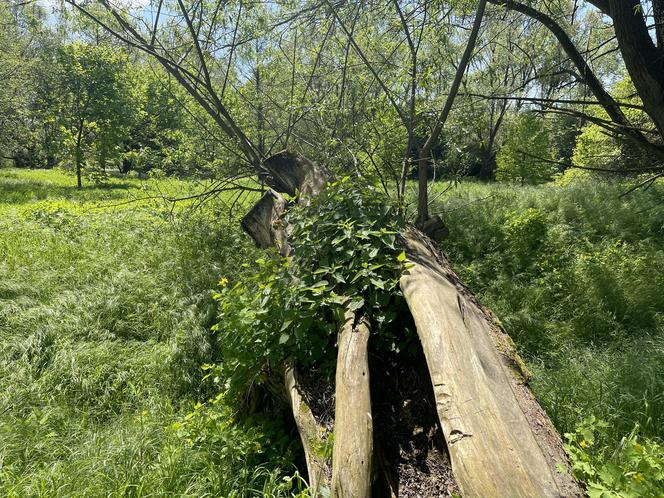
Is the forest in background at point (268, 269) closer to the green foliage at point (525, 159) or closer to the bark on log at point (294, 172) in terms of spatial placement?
the bark on log at point (294, 172)

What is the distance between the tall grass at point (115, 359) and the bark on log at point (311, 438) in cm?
38

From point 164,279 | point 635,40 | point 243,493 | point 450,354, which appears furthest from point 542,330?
point 164,279

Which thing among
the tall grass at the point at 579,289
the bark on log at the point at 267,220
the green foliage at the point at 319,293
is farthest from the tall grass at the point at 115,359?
the tall grass at the point at 579,289

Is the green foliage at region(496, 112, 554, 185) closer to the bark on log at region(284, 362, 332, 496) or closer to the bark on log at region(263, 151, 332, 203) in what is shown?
the bark on log at region(263, 151, 332, 203)

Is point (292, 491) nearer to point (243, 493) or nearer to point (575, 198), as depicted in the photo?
point (243, 493)

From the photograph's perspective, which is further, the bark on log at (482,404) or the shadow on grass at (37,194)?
the shadow on grass at (37,194)

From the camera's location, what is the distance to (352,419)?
1913 millimetres

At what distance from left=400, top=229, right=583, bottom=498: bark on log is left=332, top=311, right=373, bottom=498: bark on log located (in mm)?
320

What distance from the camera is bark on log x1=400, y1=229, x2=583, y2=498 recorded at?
4.86 feet

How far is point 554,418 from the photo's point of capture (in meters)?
3.03

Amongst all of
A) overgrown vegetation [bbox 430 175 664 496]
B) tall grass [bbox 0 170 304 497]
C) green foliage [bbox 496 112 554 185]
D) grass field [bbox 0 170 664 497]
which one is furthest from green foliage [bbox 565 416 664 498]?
green foliage [bbox 496 112 554 185]

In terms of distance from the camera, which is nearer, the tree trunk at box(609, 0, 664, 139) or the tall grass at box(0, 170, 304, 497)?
the tall grass at box(0, 170, 304, 497)

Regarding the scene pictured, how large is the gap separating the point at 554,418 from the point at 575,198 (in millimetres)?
6358

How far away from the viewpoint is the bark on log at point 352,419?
1667 mm
